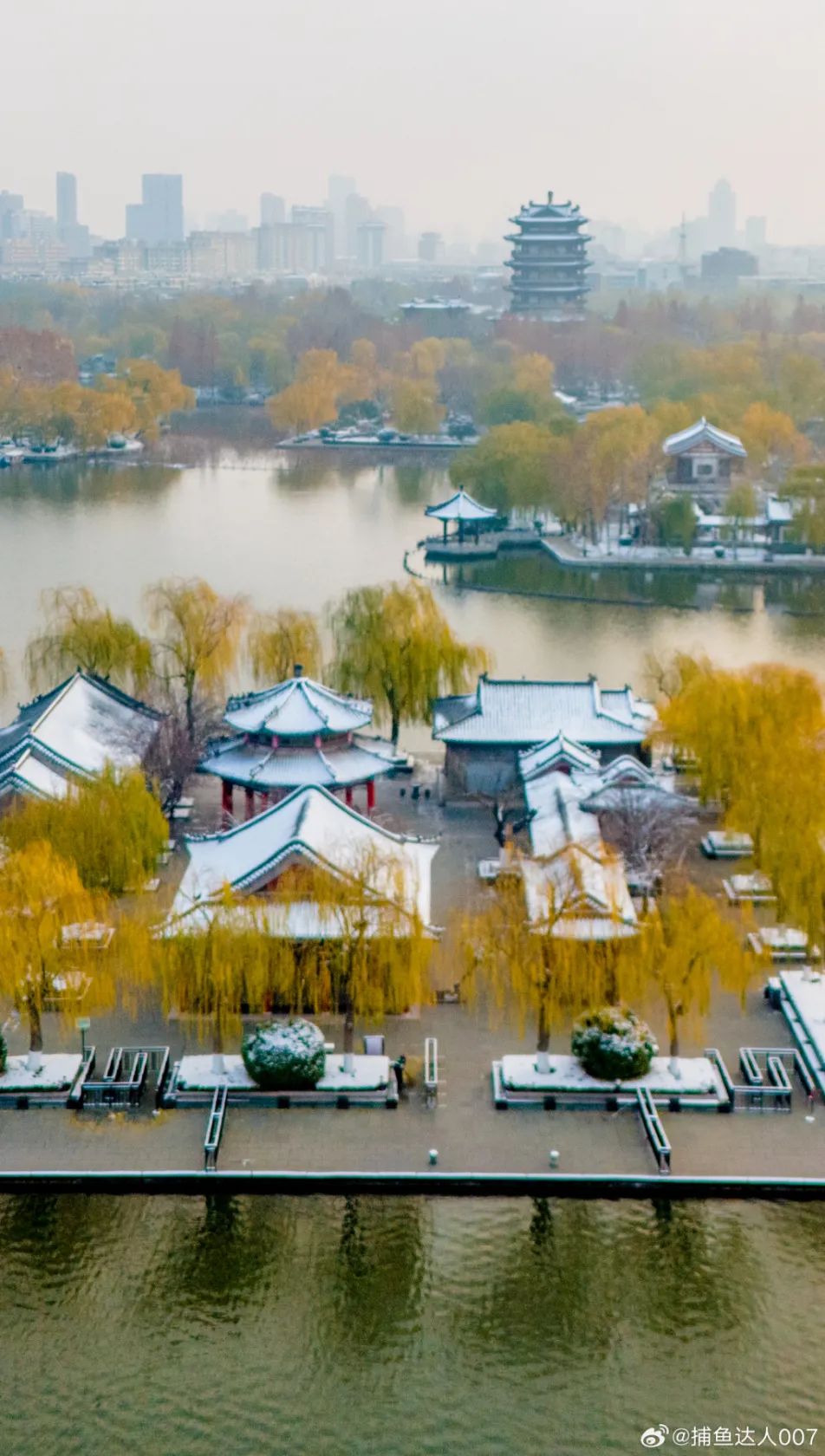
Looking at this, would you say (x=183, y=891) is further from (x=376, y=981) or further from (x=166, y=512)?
(x=166, y=512)

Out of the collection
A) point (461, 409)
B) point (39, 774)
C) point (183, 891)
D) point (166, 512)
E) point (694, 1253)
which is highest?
point (461, 409)

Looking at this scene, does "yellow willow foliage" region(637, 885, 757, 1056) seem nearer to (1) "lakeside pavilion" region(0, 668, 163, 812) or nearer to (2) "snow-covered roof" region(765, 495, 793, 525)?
(1) "lakeside pavilion" region(0, 668, 163, 812)

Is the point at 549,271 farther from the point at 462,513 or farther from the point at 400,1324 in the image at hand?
the point at 400,1324

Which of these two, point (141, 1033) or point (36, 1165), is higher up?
point (141, 1033)

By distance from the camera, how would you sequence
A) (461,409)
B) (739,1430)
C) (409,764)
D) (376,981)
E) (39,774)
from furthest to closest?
(461,409) < (409,764) < (39,774) < (376,981) < (739,1430)

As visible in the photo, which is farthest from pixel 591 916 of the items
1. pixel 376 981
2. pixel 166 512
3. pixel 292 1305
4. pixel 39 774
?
pixel 166 512

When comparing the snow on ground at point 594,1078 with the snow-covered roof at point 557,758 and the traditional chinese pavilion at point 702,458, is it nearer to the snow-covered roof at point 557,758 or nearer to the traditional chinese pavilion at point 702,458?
the snow-covered roof at point 557,758

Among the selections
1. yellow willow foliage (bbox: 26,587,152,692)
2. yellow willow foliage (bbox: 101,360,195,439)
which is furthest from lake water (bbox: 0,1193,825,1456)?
yellow willow foliage (bbox: 101,360,195,439)

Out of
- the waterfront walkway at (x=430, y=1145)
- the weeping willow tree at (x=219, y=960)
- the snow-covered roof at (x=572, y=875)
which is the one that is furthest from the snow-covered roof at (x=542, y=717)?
the waterfront walkway at (x=430, y=1145)
